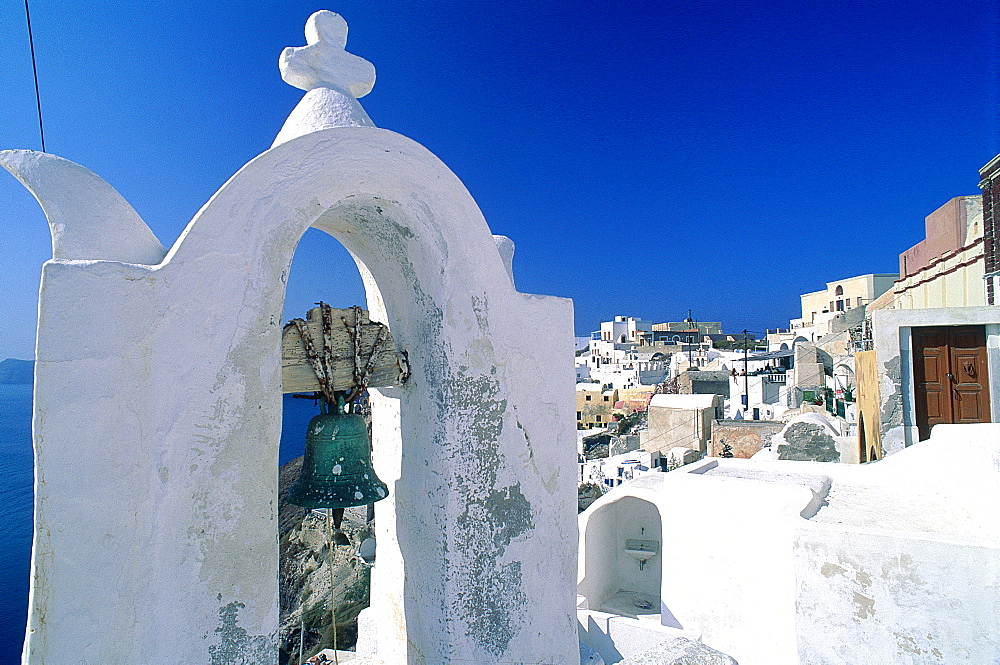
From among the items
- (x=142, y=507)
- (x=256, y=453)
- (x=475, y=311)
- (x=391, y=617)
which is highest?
(x=475, y=311)

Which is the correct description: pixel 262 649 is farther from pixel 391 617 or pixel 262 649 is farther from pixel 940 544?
pixel 940 544

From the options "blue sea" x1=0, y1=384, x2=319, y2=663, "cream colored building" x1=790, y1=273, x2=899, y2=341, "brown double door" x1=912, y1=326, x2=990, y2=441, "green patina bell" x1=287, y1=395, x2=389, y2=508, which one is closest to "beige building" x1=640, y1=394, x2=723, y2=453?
"brown double door" x1=912, y1=326, x2=990, y2=441

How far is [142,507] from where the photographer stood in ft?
5.70

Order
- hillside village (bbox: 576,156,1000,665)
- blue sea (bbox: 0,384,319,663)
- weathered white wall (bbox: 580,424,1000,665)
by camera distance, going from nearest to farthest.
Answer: weathered white wall (bbox: 580,424,1000,665) < hillside village (bbox: 576,156,1000,665) < blue sea (bbox: 0,384,319,663)

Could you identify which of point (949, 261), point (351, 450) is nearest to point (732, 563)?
point (351, 450)

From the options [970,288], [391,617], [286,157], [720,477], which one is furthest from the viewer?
[970,288]

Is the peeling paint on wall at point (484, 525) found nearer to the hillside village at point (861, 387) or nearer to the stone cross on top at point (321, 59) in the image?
the stone cross on top at point (321, 59)

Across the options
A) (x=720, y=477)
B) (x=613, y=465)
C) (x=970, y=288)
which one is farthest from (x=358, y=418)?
(x=613, y=465)

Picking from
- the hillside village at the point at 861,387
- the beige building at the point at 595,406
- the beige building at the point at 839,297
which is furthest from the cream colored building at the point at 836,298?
the beige building at the point at 595,406

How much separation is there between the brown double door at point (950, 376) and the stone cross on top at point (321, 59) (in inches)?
347

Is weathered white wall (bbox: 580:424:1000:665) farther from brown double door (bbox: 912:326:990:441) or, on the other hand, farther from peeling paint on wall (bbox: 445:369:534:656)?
brown double door (bbox: 912:326:990:441)

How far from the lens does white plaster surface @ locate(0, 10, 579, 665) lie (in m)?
1.66

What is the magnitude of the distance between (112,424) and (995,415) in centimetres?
1016

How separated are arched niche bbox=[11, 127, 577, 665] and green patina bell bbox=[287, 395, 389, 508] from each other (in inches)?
8.6
